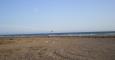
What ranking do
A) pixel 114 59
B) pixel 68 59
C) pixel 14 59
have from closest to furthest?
pixel 114 59 < pixel 68 59 < pixel 14 59

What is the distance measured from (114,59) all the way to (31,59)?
599cm

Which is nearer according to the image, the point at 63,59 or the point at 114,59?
the point at 114,59

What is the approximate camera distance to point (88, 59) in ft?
41.7

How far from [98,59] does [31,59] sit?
4.93m

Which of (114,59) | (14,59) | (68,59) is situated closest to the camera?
(114,59)

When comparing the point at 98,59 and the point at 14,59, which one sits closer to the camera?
the point at 98,59

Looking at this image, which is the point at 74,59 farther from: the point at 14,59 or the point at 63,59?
the point at 14,59

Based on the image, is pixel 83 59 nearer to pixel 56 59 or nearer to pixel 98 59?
pixel 98 59

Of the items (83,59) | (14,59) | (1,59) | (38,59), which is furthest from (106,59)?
(1,59)

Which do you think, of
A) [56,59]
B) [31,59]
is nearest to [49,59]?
[56,59]

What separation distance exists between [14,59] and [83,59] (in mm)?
5359

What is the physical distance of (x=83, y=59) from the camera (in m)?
12.8

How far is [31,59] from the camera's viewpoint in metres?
13.6

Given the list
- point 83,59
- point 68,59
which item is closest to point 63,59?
point 68,59
